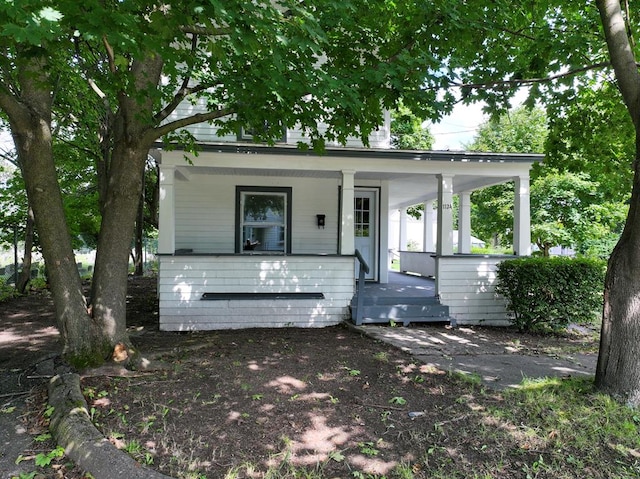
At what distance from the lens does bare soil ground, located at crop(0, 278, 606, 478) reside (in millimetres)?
2732

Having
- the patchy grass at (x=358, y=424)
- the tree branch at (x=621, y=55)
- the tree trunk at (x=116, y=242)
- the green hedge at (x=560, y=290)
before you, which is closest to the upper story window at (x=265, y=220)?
the tree trunk at (x=116, y=242)

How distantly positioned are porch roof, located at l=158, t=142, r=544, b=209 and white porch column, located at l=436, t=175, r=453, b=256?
0.29 m

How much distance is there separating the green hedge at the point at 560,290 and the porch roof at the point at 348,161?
2038mm

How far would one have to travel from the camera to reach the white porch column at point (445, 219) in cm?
764

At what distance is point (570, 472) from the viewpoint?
8.45 ft

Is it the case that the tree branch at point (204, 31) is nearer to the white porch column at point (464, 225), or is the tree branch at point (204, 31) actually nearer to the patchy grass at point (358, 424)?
the patchy grass at point (358, 424)

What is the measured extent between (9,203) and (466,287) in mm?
13616

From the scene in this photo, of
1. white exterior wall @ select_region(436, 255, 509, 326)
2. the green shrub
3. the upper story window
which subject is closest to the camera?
white exterior wall @ select_region(436, 255, 509, 326)

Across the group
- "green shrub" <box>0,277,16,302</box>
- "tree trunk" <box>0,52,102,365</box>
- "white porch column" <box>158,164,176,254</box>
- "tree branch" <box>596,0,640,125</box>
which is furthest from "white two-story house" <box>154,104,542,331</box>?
"green shrub" <box>0,277,16,302</box>

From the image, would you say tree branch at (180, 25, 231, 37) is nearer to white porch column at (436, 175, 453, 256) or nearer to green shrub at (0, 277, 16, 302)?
white porch column at (436, 175, 453, 256)

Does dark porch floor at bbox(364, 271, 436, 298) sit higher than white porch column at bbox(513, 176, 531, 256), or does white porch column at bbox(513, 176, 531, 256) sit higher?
white porch column at bbox(513, 176, 531, 256)

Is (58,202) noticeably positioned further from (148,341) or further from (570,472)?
(570,472)

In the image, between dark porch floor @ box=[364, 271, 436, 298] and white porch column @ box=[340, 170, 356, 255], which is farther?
dark porch floor @ box=[364, 271, 436, 298]

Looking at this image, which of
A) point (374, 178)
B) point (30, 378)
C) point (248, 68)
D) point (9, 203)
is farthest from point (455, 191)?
point (9, 203)
